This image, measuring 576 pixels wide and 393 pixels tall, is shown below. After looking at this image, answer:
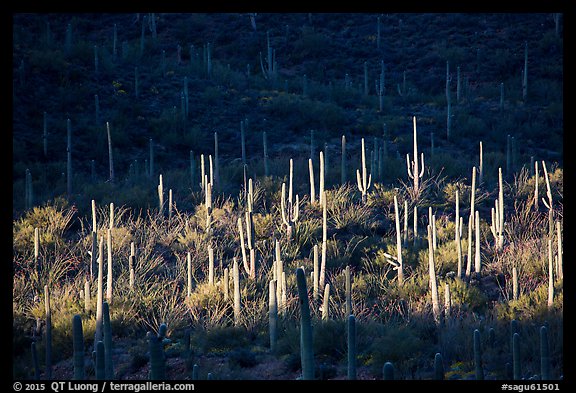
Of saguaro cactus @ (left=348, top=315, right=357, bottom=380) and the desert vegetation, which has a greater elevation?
the desert vegetation

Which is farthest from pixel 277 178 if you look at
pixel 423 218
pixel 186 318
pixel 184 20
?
pixel 184 20

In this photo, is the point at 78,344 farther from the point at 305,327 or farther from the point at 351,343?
the point at 351,343

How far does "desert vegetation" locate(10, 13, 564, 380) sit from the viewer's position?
305 inches

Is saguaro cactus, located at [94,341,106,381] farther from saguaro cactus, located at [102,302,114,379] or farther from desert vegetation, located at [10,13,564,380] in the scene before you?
saguaro cactus, located at [102,302,114,379]

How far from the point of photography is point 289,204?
40.3ft

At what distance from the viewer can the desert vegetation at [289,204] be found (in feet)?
25.4

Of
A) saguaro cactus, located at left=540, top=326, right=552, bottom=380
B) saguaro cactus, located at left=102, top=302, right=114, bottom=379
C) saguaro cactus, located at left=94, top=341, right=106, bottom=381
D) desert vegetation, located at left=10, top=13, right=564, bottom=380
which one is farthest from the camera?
desert vegetation, located at left=10, top=13, right=564, bottom=380

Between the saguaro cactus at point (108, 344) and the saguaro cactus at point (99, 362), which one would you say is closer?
the saguaro cactus at point (99, 362)

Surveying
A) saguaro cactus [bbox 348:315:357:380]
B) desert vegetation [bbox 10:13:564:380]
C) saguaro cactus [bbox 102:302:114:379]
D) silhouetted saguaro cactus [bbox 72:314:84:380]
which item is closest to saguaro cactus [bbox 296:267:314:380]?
A: desert vegetation [bbox 10:13:564:380]

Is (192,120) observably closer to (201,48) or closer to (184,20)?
(201,48)

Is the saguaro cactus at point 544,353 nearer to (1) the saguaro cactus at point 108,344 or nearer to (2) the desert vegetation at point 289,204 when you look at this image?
(2) the desert vegetation at point 289,204

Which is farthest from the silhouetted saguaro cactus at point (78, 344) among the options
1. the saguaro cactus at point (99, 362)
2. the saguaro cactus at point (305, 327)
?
the saguaro cactus at point (305, 327)

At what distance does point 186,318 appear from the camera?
884 cm

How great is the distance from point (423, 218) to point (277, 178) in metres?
3.30
